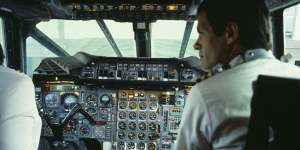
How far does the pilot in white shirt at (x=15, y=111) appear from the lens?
6.31ft

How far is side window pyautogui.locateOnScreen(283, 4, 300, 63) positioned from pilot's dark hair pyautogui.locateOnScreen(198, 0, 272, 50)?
270 cm

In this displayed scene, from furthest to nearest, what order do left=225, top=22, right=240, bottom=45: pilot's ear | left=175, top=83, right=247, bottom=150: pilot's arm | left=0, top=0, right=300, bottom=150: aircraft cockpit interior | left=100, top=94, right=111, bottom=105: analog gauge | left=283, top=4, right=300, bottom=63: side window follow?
left=100, top=94, right=111, bottom=105: analog gauge, left=0, top=0, right=300, bottom=150: aircraft cockpit interior, left=283, top=4, right=300, bottom=63: side window, left=225, top=22, right=240, bottom=45: pilot's ear, left=175, top=83, right=247, bottom=150: pilot's arm

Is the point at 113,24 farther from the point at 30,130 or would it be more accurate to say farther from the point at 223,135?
the point at 223,135

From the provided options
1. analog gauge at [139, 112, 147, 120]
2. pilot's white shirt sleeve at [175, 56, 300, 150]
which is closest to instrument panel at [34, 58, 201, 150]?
analog gauge at [139, 112, 147, 120]

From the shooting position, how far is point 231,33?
131 cm

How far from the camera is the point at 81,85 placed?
4.93 meters

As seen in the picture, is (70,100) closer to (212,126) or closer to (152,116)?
(152,116)

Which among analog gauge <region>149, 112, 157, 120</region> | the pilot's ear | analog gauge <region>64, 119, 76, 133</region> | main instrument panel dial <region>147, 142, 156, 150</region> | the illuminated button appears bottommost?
main instrument panel dial <region>147, 142, 156, 150</region>

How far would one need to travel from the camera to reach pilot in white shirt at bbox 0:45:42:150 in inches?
75.7

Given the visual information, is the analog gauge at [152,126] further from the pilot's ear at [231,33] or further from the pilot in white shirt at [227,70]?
the pilot's ear at [231,33]

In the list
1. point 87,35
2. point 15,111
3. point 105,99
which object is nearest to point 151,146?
point 105,99

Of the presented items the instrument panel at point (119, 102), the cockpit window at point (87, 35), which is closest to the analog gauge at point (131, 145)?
the instrument panel at point (119, 102)

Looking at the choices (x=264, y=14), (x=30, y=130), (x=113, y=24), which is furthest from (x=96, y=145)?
(x=264, y=14)

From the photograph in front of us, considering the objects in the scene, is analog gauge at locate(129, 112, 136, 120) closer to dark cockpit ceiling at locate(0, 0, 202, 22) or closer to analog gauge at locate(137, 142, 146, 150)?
analog gauge at locate(137, 142, 146, 150)
